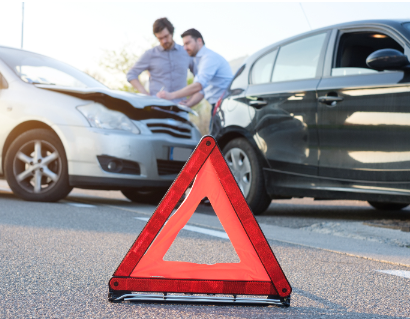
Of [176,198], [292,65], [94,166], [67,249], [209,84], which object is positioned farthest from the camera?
[209,84]

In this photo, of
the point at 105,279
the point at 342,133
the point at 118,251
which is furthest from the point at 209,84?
the point at 105,279

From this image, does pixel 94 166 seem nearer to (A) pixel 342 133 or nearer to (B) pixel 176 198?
(A) pixel 342 133

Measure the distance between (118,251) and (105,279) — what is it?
822 millimetres

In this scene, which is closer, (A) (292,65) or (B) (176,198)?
(B) (176,198)

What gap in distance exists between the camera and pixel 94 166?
257 inches

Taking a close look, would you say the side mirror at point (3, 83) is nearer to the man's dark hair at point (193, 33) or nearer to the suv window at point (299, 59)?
the man's dark hair at point (193, 33)

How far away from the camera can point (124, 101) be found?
6.76 metres

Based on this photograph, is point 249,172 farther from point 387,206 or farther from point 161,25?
point 161,25

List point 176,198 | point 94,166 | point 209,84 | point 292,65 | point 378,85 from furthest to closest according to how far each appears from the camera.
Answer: point 209,84
point 94,166
point 292,65
point 378,85
point 176,198

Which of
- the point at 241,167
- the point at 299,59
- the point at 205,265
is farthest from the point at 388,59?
the point at 205,265

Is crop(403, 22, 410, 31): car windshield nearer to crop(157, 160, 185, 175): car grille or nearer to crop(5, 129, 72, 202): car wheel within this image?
crop(157, 160, 185, 175): car grille

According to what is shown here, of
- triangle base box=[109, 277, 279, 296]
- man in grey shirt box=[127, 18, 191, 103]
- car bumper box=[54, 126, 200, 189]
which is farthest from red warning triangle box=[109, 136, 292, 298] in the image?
man in grey shirt box=[127, 18, 191, 103]

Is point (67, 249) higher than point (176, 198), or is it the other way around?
point (176, 198)

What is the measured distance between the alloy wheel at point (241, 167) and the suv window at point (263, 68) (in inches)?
29.3
